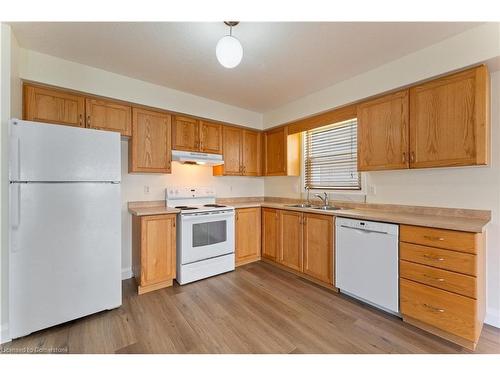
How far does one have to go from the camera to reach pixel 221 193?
3.84 meters

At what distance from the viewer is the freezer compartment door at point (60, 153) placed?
1709 mm

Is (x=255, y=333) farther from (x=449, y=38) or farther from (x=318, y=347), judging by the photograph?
(x=449, y=38)

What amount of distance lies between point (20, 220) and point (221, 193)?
8.16ft

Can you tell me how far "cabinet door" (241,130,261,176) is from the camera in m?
3.85

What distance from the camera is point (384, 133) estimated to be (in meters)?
2.40

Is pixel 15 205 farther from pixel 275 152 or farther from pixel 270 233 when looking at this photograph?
pixel 275 152

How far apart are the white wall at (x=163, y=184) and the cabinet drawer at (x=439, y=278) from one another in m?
2.70

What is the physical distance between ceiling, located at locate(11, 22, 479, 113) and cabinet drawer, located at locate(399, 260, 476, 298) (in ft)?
6.43

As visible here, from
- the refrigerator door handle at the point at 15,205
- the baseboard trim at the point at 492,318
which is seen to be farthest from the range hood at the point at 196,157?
the baseboard trim at the point at 492,318

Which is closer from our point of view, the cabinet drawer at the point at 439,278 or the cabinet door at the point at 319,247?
the cabinet drawer at the point at 439,278

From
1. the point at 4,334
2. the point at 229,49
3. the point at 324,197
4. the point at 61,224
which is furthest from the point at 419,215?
the point at 4,334

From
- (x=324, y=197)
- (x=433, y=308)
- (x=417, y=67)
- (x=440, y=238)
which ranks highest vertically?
(x=417, y=67)

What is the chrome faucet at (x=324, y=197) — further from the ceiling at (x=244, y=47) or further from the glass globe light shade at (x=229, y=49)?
the glass globe light shade at (x=229, y=49)

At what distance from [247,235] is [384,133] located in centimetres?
227
